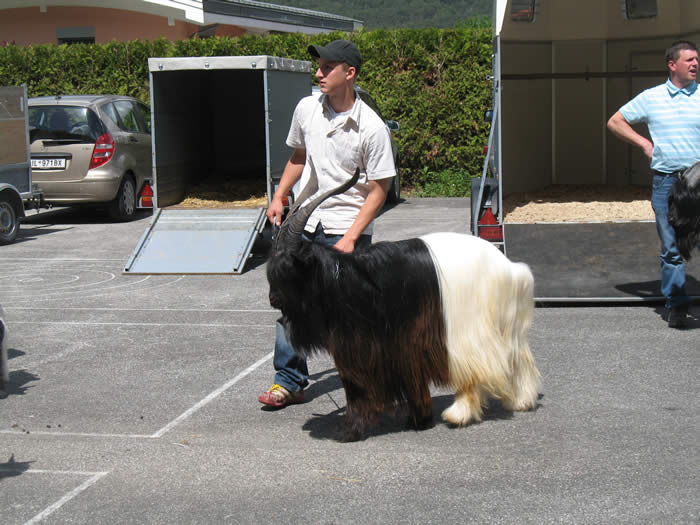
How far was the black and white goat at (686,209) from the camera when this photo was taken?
6.91m

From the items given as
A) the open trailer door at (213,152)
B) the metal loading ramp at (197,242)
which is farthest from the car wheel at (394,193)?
the metal loading ramp at (197,242)

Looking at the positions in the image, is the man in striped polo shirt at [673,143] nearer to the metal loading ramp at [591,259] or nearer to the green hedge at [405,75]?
the metal loading ramp at [591,259]

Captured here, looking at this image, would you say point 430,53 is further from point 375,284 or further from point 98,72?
point 375,284

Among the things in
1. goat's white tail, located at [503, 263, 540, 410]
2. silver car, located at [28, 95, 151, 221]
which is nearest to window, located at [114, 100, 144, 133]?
silver car, located at [28, 95, 151, 221]

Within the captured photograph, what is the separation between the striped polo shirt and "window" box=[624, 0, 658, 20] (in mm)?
3536

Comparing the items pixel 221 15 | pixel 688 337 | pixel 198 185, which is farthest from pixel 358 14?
pixel 688 337

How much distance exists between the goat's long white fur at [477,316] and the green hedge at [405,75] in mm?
13031

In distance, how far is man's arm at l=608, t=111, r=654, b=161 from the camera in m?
7.41

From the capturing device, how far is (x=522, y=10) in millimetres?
10008

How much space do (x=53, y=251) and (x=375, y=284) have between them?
28.1ft

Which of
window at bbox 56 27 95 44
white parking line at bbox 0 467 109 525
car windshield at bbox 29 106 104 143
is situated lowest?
white parking line at bbox 0 467 109 525

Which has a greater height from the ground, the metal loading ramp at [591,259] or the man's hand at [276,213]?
the man's hand at [276,213]

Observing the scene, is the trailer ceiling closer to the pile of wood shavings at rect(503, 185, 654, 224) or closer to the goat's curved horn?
the pile of wood shavings at rect(503, 185, 654, 224)

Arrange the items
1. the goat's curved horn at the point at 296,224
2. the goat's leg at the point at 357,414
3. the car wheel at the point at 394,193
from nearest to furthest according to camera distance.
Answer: the goat's curved horn at the point at 296,224, the goat's leg at the point at 357,414, the car wheel at the point at 394,193
